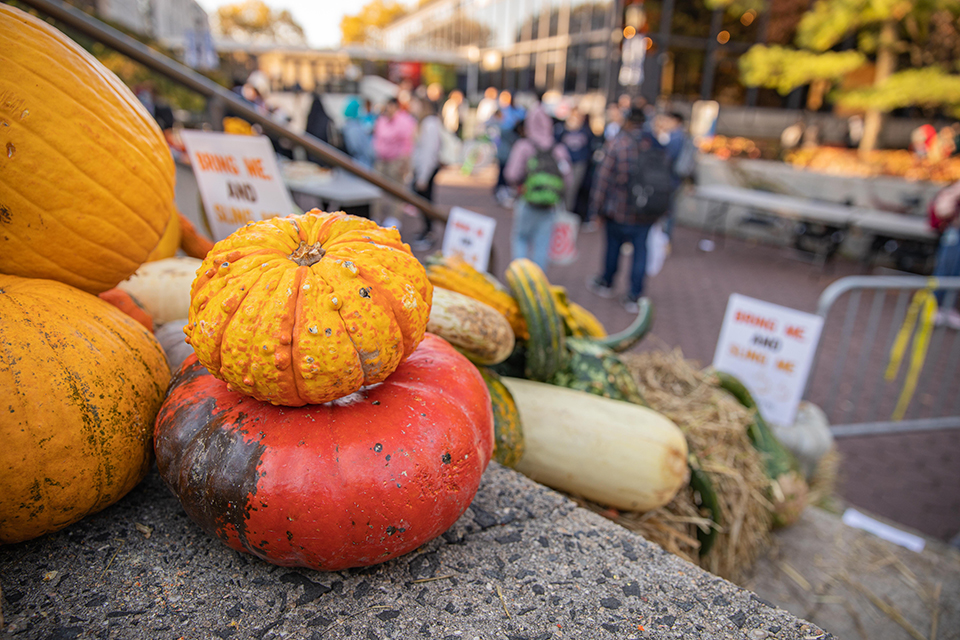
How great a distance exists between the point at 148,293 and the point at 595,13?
22849 mm

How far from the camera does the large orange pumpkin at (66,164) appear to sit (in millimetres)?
1255

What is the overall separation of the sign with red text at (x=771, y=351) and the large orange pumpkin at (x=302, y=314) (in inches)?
117

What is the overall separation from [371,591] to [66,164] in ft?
3.88

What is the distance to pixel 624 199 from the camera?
7016mm

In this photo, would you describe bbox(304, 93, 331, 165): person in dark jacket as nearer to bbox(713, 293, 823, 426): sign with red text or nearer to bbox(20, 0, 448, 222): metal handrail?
bbox(20, 0, 448, 222): metal handrail

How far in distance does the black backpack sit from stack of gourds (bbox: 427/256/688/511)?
5.08m

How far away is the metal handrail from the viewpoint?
224 cm

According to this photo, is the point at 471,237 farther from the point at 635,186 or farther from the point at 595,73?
the point at 595,73

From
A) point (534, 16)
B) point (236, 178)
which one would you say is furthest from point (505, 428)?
point (534, 16)

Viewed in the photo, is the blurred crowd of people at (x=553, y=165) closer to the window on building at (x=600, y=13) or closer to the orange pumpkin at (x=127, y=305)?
the orange pumpkin at (x=127, y=305)

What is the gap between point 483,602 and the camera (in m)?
1.25

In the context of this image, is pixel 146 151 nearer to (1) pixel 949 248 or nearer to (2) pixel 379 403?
(2) pixel 379 403

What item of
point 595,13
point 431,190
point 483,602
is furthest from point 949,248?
point 595,13

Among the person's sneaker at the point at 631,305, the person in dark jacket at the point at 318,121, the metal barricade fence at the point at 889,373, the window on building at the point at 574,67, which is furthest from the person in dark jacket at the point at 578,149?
the window on building at the point at 574,67
